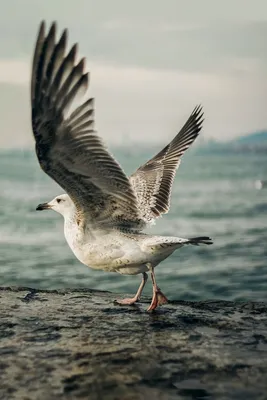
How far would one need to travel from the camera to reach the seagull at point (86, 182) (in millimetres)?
5755

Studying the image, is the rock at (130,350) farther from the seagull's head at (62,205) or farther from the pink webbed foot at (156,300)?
the seagull's head at (62,205)

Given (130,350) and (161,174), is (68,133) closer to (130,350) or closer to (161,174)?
(130,350)

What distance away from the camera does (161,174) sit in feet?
30.0

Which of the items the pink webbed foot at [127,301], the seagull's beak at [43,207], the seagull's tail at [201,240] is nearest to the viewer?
the seagull's tail at [201,240]

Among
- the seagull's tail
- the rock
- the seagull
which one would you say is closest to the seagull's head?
the seagull

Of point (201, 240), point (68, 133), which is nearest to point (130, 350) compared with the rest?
point (201, 240)

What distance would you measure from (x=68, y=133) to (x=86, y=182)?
0.69 meters

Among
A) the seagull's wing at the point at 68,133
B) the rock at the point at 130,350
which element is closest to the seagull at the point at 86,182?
the seagull's wing at the point at 68,133

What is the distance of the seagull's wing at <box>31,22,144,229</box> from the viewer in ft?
18.6

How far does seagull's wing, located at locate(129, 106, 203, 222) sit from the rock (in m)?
1.36

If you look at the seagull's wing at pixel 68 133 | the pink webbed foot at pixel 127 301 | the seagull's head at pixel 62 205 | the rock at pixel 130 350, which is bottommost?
the rock at pixel 130 350

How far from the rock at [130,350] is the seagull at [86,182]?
0.55m

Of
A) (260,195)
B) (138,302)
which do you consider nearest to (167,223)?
(260,195)

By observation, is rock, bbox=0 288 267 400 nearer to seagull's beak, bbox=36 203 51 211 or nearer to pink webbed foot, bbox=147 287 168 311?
pink webbed foot, bbox=147 287 168 311
